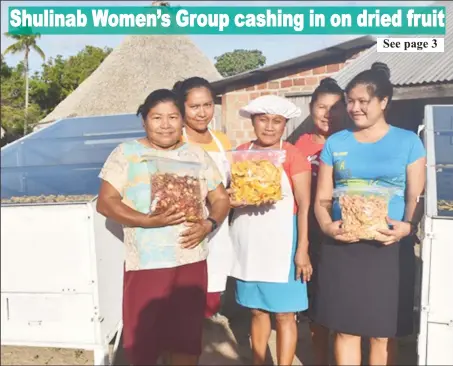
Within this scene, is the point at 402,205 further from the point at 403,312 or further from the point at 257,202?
the point at 257,202

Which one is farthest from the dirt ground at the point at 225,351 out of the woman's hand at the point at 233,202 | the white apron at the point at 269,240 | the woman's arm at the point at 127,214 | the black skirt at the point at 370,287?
the woman's arm at the point at 127,214

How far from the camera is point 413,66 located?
5.66m

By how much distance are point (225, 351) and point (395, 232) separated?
1835 millimetres

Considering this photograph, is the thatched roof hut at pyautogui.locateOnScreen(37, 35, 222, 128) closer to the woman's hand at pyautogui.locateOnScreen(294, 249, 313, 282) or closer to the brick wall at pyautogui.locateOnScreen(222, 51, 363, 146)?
the brick wall at pyautogui.locateOnScreen(222, 51, 363, 146)

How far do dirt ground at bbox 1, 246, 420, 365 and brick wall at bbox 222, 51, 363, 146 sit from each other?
3703 millimetres

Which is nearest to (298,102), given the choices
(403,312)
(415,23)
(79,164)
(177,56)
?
(415,23)

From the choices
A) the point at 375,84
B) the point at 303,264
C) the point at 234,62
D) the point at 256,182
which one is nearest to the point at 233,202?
the point at 256,182

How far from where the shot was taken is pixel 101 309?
2342 millimetres

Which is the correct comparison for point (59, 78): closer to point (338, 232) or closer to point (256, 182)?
point (256, 182)

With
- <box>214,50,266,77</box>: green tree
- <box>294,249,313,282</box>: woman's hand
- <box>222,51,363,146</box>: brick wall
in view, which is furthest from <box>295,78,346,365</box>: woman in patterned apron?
<box>214,50,266,77</box>: green tree

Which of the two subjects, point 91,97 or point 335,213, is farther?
Result: point 91,97

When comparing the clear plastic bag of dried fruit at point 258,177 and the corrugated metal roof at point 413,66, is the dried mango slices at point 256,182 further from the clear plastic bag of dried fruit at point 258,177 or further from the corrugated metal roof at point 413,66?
the corrugated metal roof at point 413,66

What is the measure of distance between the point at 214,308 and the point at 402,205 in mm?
1221

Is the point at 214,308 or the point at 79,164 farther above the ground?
the point at 79,164
